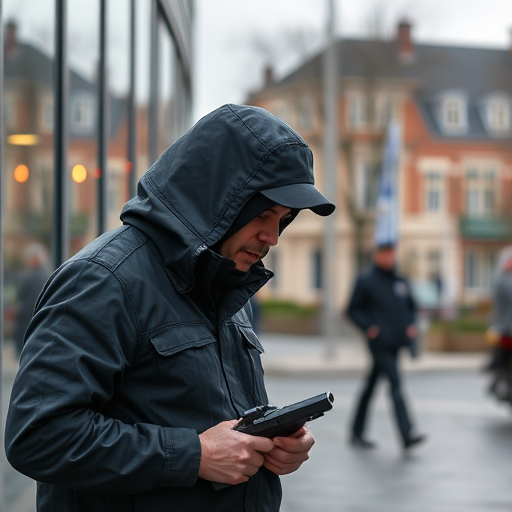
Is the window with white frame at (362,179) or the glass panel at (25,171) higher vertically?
the glass panel at (25,171)

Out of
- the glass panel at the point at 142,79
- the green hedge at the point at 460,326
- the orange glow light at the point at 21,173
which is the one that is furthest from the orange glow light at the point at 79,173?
the green hedge at the point at 460,326

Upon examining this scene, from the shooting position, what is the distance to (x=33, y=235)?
4305mm

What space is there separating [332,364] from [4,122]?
12632 mm

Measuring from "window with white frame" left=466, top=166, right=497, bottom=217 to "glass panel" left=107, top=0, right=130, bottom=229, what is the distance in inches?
1721

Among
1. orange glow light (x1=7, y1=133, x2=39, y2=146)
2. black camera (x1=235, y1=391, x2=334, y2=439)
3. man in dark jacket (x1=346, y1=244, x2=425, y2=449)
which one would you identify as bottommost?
man in dark jacket (x1=346, y1=244, x2=425, y2=449)

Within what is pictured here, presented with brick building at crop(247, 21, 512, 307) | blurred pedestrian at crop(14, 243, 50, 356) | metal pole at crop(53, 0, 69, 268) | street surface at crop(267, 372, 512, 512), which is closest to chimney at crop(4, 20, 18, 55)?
metal pole at crop(53, 0, 69, 268)

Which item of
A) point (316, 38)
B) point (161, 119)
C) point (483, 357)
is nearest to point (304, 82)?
point (316, 38)

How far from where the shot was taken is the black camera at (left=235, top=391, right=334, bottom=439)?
6.86 feet

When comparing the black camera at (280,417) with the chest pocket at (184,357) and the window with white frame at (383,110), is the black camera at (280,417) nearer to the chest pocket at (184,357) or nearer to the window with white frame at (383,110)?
the chest pocket at (184,357)

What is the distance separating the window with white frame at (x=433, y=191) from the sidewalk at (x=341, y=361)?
28184 millimetres

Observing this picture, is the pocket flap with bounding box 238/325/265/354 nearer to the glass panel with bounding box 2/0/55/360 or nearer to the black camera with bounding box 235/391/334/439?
the black camera with bounding box 235/391/334/439

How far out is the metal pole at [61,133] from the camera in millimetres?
4578

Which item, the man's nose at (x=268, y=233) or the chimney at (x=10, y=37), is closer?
the man's nose at (x=268, y=233)

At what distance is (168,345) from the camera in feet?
6.75
